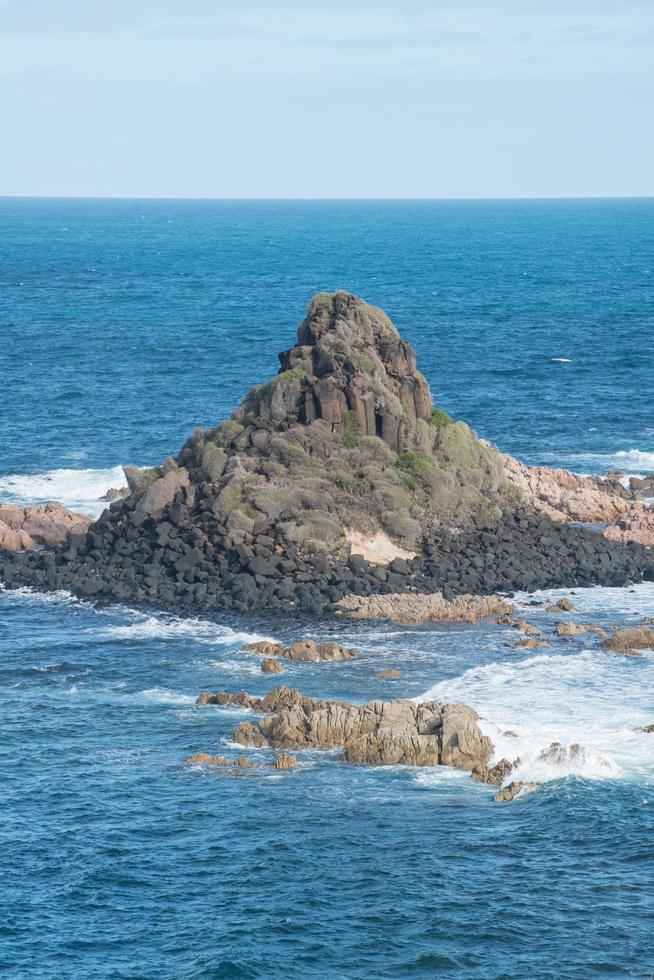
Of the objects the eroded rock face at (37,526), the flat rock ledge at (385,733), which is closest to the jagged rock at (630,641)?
the flat rock ledge at (385,733)

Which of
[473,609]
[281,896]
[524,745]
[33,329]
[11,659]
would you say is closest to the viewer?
[281,896]

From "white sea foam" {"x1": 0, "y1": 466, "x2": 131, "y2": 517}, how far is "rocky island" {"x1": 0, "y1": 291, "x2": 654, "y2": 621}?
869 cm

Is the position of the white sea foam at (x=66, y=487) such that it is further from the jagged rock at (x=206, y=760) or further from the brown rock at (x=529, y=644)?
the jagged rock at (x=206, y=760)

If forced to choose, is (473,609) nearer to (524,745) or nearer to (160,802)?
(524,745)

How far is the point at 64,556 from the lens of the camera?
73500 mm

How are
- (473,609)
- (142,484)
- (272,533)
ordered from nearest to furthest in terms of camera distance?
(473,609) → (272,533) → (142,484)

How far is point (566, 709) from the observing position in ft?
181

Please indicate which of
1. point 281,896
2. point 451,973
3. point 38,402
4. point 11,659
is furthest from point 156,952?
point 38,402

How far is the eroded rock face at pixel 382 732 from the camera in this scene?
50.7 m

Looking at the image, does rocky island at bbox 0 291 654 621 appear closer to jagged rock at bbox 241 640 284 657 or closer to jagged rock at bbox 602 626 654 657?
jagged rock at bbox 241 640 284 657

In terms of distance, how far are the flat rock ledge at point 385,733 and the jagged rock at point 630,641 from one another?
1128cm

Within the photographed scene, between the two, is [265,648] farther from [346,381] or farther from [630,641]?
[346,381]

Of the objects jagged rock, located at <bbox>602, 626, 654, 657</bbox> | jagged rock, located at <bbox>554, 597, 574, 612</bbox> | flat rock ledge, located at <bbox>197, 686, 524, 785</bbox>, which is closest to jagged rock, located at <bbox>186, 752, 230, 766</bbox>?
flat rock ledge, located at <bbox>197, 686, 524, 785</bbox>

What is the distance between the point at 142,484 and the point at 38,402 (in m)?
46.7
